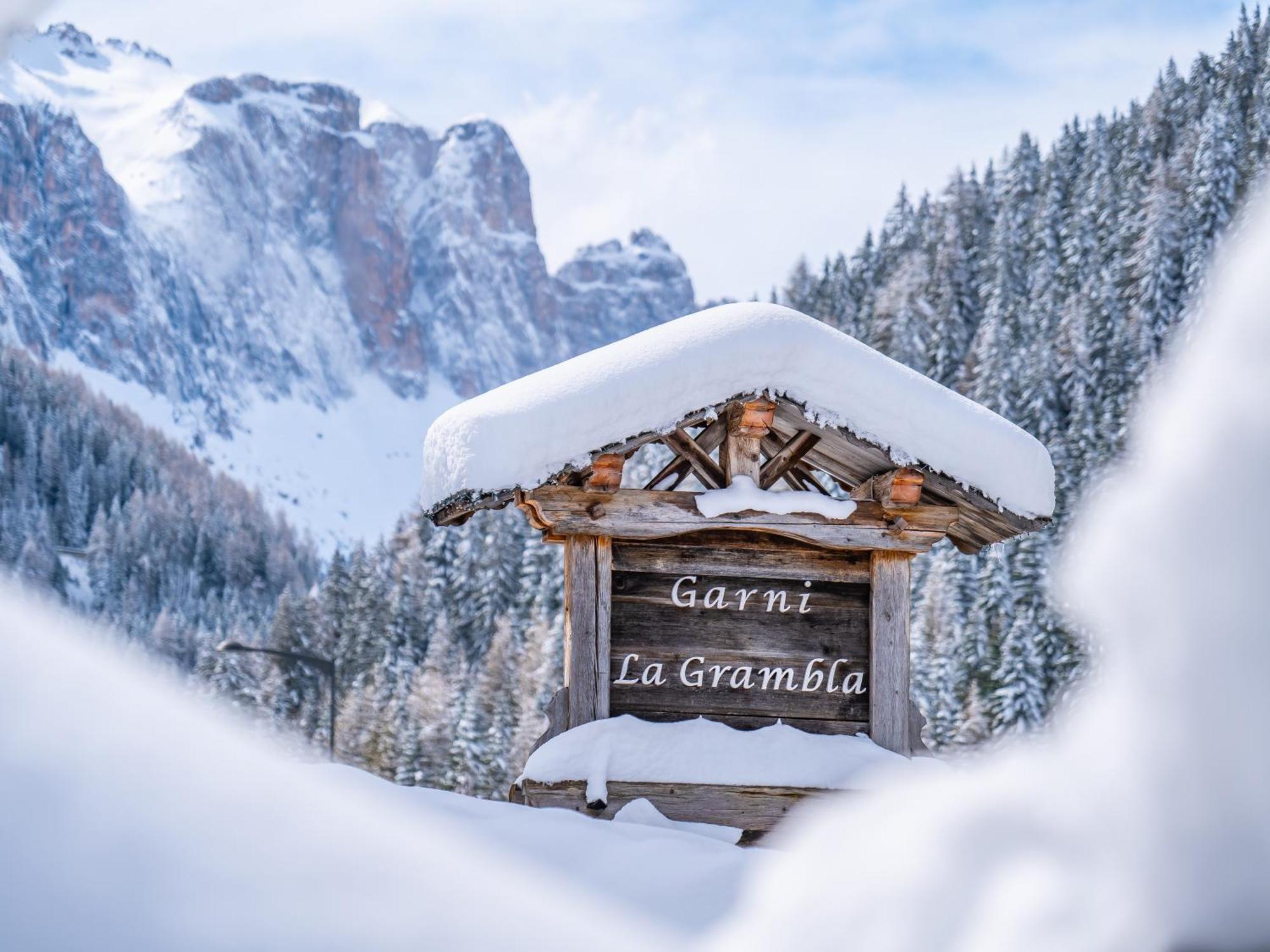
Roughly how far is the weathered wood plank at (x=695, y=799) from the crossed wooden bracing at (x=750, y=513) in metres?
1.20

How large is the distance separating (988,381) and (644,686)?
231 feet

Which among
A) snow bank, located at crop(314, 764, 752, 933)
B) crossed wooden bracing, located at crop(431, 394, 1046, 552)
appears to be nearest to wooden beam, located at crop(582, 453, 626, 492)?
crossed wooden bracing, located at crop(431, 394, 1046, 552)

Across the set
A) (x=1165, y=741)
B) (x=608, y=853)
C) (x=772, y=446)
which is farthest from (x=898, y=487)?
(x=1165, y=741)

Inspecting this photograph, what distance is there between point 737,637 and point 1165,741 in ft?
15.5

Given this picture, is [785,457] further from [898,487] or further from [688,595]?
[688,595]

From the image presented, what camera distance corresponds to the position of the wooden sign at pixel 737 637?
6738 millimetres

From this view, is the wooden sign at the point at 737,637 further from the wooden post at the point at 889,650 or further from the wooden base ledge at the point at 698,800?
the wooden base ledge at the point at 698,800

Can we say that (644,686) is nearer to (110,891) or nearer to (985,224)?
(110,891)

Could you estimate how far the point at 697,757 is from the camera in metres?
6.49

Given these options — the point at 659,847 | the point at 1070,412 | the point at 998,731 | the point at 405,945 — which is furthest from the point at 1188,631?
the point at 1070,412

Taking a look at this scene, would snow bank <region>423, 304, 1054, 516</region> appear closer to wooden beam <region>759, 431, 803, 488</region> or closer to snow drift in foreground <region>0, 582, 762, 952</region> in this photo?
wooden beam <region>759, 431, 803, 488</region>

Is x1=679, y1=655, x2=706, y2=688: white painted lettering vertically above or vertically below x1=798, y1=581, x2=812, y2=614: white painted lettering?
below

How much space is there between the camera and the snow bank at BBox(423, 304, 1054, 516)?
614 cm

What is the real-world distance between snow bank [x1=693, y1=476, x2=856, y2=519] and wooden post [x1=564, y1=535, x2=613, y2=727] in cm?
54
